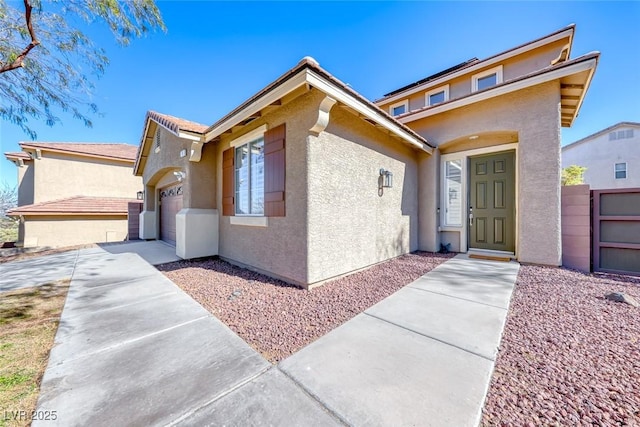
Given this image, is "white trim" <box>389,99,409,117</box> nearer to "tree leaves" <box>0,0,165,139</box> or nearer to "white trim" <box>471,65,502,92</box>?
"white trim" <box>471,65,502,92</box>

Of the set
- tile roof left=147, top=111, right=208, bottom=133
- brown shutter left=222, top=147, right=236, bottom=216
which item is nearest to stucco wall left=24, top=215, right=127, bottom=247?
tile roof left=147, top=111, right=208, bottom=133

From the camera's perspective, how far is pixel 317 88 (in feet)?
13.3

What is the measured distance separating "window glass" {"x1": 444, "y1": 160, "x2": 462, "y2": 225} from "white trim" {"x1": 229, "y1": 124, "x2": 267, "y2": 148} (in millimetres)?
6230

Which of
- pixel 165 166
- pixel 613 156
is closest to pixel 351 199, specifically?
pixel 165 166

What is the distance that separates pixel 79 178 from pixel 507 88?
2421cm

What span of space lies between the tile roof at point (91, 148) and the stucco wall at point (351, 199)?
19.7m

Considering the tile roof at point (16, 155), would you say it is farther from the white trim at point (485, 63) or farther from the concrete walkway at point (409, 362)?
the concrete walkway at point (409, 362)

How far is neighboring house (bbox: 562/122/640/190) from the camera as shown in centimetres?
1761

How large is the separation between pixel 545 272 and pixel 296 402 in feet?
20.5

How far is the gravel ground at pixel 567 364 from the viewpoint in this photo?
1653 millimetres

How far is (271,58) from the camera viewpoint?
28.1 ft

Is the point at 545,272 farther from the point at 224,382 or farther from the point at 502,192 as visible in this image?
the point at 224,382

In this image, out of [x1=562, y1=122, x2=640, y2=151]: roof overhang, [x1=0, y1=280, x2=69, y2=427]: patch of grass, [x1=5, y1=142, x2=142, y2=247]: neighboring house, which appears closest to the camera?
[x1=0, y1=280, x2=69, y2=427]: patch of grass

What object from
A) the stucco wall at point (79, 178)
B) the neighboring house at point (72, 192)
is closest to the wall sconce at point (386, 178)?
the neighboring house at point (72, 192)
